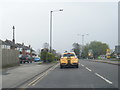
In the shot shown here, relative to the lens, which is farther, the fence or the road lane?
the fence

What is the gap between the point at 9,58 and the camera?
25797 millimetres

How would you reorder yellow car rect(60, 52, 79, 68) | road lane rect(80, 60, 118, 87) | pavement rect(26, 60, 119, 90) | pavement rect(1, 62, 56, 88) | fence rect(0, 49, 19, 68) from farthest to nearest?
1. yellow car rect(60, 52, 79, 68)
2. fence rect(0, 49, 19, 68)
3. road lane rect(80, 60, 118, 87)
4. pavement rect(1, 62, 56, 88)
5. pavement rect(26, 60, 119, 90)

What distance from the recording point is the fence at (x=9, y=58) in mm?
23703

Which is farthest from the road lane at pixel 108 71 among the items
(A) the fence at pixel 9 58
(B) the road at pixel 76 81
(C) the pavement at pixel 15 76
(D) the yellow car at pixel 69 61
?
(A) the fence at pixel 9 58

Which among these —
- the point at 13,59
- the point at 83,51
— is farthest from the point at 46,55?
the point at 83,51

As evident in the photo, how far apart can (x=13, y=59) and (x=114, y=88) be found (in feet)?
62.8

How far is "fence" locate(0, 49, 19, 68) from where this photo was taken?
933 inches

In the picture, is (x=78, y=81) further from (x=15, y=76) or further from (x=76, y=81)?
(x=15, y=76)

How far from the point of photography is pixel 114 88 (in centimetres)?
1029

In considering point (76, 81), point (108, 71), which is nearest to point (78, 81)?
point (76, 81)

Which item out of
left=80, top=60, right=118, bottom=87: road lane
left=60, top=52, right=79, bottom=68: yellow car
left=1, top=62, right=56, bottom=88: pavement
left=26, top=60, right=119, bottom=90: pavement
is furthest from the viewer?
left=60, top=52, right=79, bottom=68: yellow car

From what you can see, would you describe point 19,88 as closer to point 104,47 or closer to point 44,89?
point 44,89

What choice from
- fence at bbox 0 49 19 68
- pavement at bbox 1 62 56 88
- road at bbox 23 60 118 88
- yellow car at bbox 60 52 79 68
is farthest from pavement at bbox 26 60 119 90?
fence at bbox 0 49 19 68

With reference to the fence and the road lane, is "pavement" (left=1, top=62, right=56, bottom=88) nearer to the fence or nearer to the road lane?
the fence
